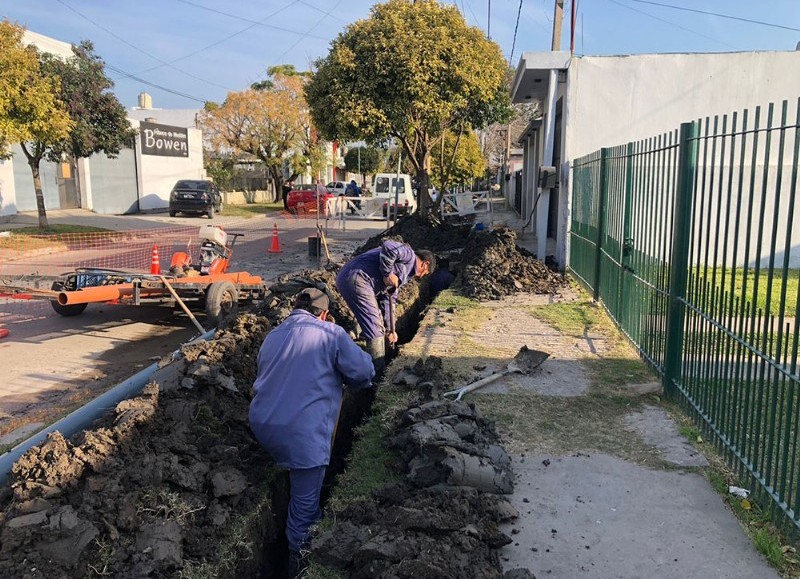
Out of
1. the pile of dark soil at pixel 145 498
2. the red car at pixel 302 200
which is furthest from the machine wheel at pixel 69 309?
the red car at pixel 302 200

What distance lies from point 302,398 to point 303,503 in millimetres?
729

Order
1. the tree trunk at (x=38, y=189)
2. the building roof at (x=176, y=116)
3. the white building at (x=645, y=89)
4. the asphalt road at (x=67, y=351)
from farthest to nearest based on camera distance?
the building roof at (x=176, y=116)
the tree trunk at (x=38, y=189)
the white building at (x=645, y=89)
the asphalt road at (x=67, y=351)

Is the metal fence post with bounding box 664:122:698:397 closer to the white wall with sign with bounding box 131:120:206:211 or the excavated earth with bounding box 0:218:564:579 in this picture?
the excavated earth with bounding box 0:218:564:579

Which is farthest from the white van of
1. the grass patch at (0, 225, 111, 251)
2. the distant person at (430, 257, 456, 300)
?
the distant person at (430, 257, 456, 300)

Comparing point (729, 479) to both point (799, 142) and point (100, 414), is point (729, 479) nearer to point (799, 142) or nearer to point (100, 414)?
point (799, 142)

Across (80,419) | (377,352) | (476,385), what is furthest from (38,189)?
(476,385)

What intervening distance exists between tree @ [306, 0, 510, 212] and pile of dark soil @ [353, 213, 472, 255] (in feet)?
8.56

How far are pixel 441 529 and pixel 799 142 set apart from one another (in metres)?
2.54

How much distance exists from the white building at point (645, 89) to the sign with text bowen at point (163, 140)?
1077 inches

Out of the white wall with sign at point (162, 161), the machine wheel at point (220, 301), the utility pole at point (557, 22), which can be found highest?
the utility pole at point (557, 22)

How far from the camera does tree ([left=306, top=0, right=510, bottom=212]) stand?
1490cm

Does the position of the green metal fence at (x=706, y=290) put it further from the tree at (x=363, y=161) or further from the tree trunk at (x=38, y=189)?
the tree at (x=363, y=161)

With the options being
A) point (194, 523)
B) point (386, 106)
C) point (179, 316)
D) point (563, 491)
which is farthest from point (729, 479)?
point (386, 106)

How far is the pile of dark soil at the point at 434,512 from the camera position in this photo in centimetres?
299
